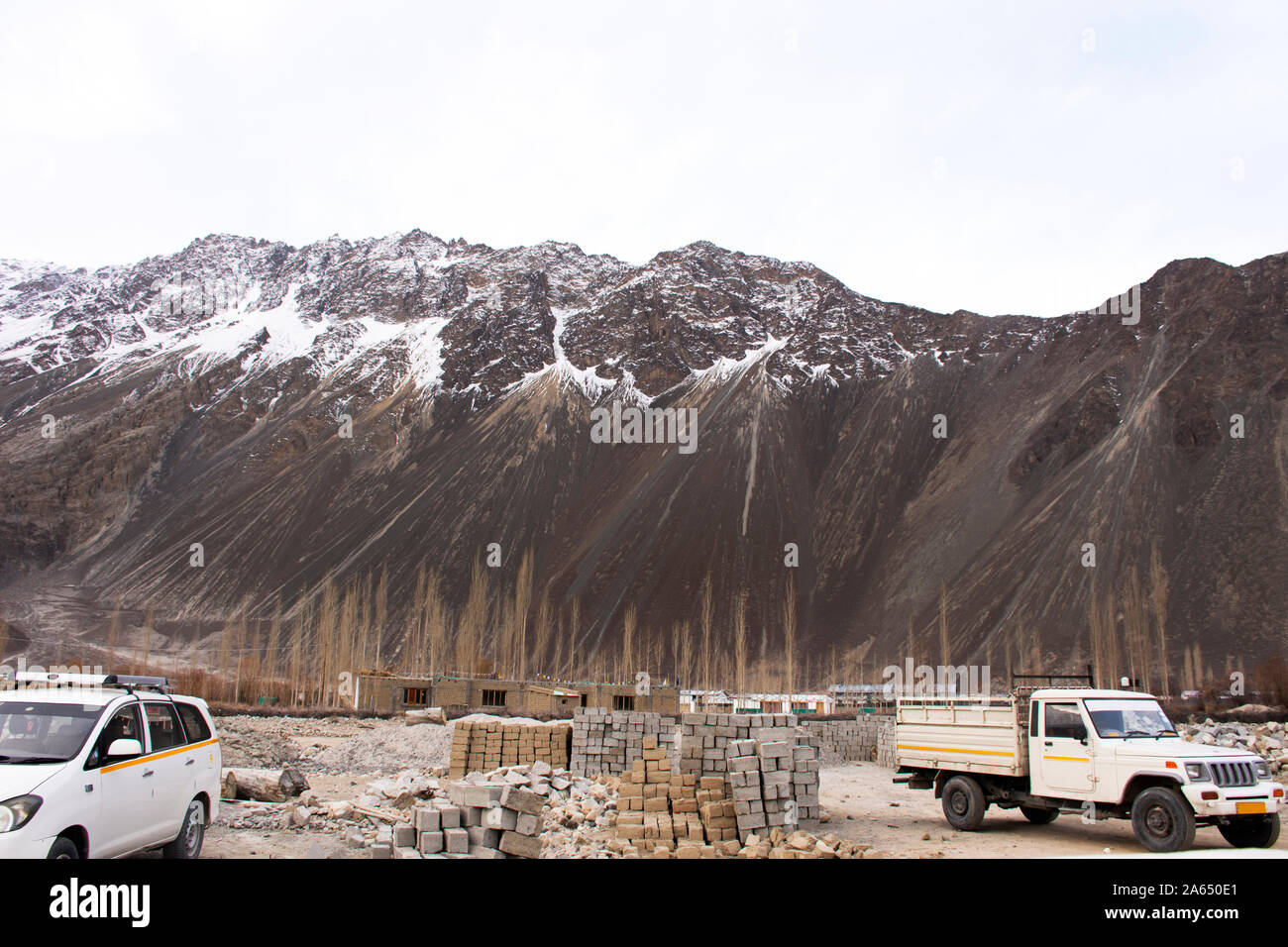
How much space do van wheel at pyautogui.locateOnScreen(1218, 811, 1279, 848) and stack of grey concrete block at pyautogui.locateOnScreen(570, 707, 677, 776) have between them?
1186cm

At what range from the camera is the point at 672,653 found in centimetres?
8544

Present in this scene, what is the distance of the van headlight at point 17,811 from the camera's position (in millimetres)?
6934

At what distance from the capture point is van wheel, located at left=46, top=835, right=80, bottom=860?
729 centimetres

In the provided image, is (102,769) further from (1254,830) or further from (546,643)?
(546,643)

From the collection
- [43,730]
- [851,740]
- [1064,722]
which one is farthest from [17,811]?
[851,740]

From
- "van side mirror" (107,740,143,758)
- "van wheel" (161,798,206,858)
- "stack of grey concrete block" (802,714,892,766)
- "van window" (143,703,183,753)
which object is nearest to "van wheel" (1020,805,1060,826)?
"van wheel" (161,798,206,858)

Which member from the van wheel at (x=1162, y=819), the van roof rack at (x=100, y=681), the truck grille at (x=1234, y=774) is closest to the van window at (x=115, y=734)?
the van roof rack at (x=100, y=681)

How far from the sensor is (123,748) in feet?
27.2

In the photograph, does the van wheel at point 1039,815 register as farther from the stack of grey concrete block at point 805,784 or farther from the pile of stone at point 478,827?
the pile of stone at point 478,827

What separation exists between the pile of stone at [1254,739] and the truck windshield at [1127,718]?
7385 millimetres

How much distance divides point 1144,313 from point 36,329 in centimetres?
19811

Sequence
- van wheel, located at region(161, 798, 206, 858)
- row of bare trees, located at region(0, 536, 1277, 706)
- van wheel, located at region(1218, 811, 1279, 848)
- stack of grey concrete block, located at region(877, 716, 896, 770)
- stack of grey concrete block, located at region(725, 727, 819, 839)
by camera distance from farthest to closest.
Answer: row of bare trees, located at region(0, 536, 1277, 706) < stack of grey concrete block, located at region(877, 716, 896, 770) < stack of grey concrete block, located at region(725, 727, 819, 839) < van wheel, located at region(1218, 811, 1279, 848) < van wheel, located at region(161, 798, 206, 858)

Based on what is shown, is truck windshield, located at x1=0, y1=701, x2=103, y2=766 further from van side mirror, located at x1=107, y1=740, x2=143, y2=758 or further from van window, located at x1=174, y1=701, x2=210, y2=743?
van window, located at x1=174, y1=701, x2=210, y2=743
